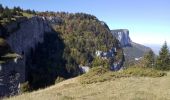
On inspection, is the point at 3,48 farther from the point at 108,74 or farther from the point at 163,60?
the point at 108,74

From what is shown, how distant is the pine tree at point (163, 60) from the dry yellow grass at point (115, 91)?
44.8 metres

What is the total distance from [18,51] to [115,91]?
109 metres

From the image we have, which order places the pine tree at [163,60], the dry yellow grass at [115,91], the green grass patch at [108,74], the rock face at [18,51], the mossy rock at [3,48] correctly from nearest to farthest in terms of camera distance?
the dry yellow grass at [115,91] < the green grass patch at [108,74] < the rock face at [18,51] < the pine tree at [163,60] < the mossy rock at [3,48]

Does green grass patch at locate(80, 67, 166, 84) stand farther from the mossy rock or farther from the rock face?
the mossy rock

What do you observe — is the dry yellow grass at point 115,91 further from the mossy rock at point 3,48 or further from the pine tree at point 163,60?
the mossy rock at point 3,48

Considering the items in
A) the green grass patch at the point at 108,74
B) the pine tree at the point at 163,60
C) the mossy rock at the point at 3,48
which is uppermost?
the mossy rock at the point at 3,48

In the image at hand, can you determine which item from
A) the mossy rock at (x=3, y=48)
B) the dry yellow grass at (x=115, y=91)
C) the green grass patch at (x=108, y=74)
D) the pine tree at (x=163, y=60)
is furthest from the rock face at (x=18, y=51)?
the dry yellow grass at (x=115, y=91)

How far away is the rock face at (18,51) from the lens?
84.7m

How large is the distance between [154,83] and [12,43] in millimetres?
99605

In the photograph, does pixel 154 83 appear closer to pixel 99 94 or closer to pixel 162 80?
pixel 162 80

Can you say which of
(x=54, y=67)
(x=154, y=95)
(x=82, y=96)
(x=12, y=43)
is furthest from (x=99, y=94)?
(x=54, y=67)

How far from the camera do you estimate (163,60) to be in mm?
89500

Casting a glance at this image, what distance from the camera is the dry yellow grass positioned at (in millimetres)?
28802

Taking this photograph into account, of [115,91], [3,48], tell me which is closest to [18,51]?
[3,48]
